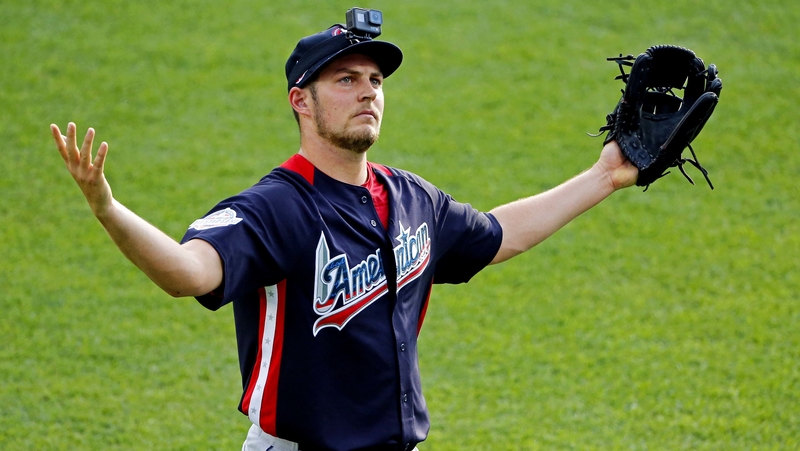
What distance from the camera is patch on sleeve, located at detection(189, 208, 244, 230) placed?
2520 mm

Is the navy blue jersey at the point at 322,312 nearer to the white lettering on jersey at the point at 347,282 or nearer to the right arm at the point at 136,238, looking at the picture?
the white lettering on jersey at the point at 347,282

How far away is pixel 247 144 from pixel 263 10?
2.35 metres

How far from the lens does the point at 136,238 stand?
7.28 ft

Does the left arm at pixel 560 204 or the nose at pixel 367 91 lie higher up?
the nose at pixel 367 91

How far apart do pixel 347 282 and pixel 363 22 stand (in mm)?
863

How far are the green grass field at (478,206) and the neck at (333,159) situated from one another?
2475 mm

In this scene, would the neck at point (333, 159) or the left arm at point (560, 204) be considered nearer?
the neck at point (333, 159)

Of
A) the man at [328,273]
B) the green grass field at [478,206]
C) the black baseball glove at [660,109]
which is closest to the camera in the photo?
the man at [328,273]

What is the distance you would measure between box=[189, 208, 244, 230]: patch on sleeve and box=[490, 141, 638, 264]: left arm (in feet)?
3.68

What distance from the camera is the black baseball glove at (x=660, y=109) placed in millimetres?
3219

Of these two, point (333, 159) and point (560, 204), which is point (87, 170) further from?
point (560, 204)

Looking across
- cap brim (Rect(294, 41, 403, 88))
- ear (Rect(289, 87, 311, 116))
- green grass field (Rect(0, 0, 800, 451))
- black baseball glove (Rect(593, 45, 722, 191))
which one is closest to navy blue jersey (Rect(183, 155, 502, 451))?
ear (Rect(289, 87, 311, 116))

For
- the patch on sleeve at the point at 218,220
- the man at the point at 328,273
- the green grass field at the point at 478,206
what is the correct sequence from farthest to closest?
1. the green grass field at the point at 478,206
2. the man at the point at 328,273
3. the patch on sleeve at the point at 218,220

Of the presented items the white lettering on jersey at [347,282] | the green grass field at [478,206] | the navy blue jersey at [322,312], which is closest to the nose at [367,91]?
the navy blue jersey at [322,312]
